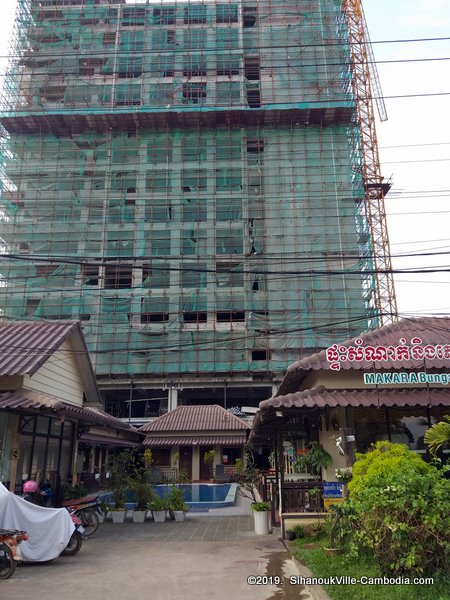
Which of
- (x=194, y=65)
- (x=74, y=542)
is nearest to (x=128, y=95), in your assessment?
(x=194, y=65)

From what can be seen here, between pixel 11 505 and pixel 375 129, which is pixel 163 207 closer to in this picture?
pixel 375 129

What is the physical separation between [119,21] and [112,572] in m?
65.5

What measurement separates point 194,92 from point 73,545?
2190 inches

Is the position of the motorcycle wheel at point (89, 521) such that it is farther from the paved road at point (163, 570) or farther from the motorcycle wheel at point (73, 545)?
the motorcycle wheel at point (73, 545)

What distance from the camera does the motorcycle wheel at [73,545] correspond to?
1116 centimetres

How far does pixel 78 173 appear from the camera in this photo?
52125 mm

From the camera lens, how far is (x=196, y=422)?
3634cm

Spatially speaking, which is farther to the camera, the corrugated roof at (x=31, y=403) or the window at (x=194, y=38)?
the window at (x=194, y=38)

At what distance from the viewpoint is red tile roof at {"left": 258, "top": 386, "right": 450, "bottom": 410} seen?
12.5 m

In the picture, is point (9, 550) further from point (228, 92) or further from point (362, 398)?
point (228, 92)

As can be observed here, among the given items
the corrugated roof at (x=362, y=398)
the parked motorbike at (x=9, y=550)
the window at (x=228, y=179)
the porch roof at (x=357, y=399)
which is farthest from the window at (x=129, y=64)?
the parked motorbike at (x=9, y=550)

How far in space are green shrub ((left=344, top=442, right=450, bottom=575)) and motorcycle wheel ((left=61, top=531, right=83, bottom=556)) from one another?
7.01 metres

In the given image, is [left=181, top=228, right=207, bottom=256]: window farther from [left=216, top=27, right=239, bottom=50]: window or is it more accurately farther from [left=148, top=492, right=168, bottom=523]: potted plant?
[left=148, top=492, right=168, bottom=523]: potted plant

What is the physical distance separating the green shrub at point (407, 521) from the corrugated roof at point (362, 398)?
531 centimetres
